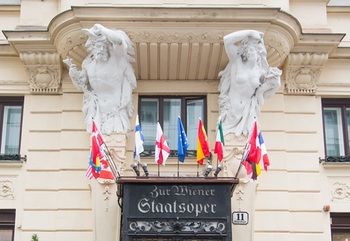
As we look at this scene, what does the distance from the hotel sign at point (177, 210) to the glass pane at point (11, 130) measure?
349cm

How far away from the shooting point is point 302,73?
14.4 m

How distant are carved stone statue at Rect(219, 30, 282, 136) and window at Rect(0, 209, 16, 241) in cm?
484

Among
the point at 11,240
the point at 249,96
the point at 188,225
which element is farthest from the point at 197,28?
the point at 11,240

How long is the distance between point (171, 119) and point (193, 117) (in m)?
0.48

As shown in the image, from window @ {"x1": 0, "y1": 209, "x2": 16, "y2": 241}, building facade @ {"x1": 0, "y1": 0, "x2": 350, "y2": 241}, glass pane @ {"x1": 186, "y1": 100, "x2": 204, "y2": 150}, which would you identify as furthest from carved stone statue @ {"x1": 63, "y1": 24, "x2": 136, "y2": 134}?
window @ {"x1": 0, "y1": 209, "x2": 16, "y2": 241}

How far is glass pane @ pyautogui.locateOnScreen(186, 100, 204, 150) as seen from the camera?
46.5 ft

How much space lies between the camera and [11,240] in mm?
13633

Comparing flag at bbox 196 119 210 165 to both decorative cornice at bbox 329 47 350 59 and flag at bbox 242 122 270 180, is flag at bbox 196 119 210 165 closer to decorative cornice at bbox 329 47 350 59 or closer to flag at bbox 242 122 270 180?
flag at bbox 242 122 270 180

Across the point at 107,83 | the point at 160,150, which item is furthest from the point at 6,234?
the point at 160,150

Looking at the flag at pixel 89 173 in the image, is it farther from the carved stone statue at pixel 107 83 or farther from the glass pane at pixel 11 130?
the glass pane at pixel 11 130

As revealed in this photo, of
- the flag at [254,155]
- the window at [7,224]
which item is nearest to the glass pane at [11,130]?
the window at [7,224]

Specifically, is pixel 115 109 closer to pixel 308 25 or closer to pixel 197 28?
pixel 197 28

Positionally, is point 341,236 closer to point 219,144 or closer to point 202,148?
point 219,144

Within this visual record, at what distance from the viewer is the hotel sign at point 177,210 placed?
12039mm
